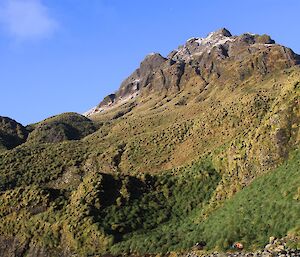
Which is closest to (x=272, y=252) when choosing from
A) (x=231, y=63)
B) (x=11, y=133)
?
(x=231, y=63)

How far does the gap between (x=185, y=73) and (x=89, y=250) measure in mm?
125667

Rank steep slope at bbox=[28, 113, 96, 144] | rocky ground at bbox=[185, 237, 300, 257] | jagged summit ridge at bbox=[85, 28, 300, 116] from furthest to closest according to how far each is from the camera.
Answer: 1. steep slope at bbox=[28, 113, 96, 144]
2. jagged summit ridge at bbox=[85, 28, 300, 116]
3. rocky ground at bbox=[185, 237, 300, 257]

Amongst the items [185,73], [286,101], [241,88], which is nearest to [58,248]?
[286,101]

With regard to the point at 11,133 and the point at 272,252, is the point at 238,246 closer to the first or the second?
the point at 272,252

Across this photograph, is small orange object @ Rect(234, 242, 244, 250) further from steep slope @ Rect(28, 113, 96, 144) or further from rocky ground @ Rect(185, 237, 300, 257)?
steep slope @ Rect(28, 113, 96, 144)

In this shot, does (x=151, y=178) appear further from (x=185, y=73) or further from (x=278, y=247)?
(x=185, y=73)

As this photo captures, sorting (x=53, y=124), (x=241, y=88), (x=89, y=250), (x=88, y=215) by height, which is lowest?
(x=89, y=250)

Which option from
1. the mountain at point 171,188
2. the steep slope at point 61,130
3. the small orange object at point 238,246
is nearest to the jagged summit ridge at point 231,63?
the mountain at point 171,188

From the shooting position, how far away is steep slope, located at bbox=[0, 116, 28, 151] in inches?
5172

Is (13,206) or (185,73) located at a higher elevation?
(185,73)

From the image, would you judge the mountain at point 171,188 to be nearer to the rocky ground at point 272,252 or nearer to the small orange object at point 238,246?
the small orange object at point 238,246

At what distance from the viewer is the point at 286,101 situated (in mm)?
48781

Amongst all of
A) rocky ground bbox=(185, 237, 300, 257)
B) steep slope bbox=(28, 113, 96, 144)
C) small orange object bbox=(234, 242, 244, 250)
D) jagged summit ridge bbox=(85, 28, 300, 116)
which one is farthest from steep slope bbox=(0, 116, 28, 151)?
rocky ground bbox=(185, 237, 300, 257)

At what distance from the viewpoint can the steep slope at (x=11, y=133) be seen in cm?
13138
